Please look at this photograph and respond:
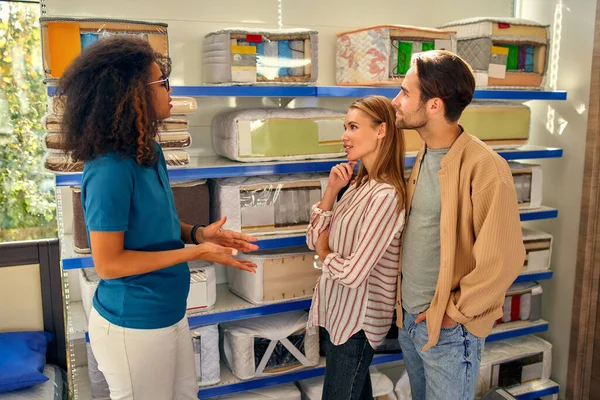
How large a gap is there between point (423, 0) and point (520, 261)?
1852mm

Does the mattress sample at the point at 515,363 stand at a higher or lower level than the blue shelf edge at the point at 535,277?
lower

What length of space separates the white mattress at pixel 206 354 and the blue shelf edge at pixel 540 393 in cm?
167

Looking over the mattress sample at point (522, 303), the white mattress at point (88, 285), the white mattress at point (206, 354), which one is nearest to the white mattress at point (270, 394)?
the white mattress at point (206, 354)

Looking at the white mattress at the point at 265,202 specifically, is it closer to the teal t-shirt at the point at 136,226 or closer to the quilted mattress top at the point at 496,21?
the teal t-shirt at the point at 136,226

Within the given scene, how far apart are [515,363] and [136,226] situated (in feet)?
7.91

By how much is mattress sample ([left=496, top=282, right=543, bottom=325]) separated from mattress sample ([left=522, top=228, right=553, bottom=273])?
0.10 metres

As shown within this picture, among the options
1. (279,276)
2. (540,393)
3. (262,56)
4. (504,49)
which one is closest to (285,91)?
(262,56)

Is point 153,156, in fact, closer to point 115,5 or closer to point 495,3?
point 115,5

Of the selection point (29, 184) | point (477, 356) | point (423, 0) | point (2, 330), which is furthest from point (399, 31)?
point (2, 330)

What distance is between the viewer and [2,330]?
2.68m

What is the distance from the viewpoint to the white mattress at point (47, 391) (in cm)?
240

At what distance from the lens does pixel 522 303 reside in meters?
3.11

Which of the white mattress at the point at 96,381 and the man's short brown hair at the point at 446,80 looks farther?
the white mattress at the point at 96,381

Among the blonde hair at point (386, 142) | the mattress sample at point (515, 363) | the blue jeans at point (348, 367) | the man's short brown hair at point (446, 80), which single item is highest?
the man's short brown hair at point (446, 80)
